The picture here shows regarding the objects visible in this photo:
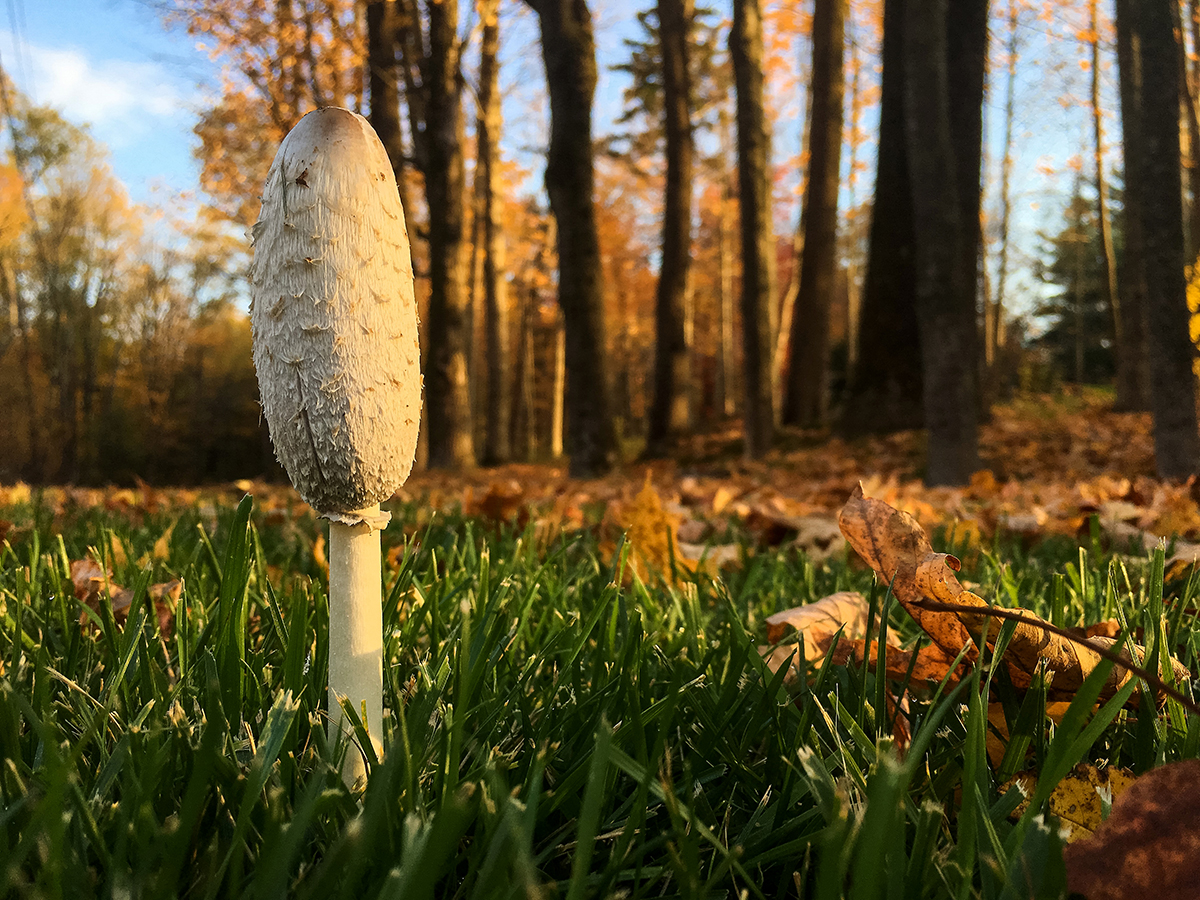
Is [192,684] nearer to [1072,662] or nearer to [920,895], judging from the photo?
[920,895]

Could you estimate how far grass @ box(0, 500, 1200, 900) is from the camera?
26.6 inches

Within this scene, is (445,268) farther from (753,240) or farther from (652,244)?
(652,244)

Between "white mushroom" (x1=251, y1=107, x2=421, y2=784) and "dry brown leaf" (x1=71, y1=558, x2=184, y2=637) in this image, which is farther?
"dry brown leaf" (x1=71, y1=558, x2=184, y2=637)

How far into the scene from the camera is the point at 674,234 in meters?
12.4

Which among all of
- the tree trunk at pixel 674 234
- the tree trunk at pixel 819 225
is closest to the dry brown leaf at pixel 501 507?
the tree trunk at pixel 819 225

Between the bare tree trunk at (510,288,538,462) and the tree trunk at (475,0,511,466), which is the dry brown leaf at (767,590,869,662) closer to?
the tree trunk at (475,0,511,466)

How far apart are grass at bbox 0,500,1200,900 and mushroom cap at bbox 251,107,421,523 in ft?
0.80

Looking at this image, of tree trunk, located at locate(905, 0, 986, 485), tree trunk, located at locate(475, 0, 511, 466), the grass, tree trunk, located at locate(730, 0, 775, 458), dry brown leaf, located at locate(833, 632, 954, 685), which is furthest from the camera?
tree trunk, located at locate(475, 0, 511, 466)

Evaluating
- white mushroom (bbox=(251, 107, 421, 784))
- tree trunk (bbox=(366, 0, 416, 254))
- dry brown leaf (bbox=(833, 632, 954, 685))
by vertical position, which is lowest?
dry brown leaf (bbox=(833, 632, 954, 685))

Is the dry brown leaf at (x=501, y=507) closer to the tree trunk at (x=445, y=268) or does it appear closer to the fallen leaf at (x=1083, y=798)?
the fallen leaf at (x=1083, y=798)

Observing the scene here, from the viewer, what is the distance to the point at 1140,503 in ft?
12.3

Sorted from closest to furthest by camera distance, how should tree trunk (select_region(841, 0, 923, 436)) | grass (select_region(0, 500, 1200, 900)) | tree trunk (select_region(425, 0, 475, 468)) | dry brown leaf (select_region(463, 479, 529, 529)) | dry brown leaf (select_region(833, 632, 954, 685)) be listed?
grass (select_region(0, 500, 1200, 900)) → dry brown leaf (select_region(833, 632, 954, 685)) → dry brown leaf (select_region(463, 479, 529, 529)) → tree trunk (select_region(841, 0, 923, 436)) → tree trunk (select_region(425, 0, 475, 468))

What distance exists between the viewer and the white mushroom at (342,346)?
0.85 metres

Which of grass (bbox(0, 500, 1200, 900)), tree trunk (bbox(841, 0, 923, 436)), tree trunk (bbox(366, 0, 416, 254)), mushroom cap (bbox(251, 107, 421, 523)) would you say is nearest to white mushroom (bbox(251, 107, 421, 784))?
mushroom cap (bbox(251, 107, 421, 523))
